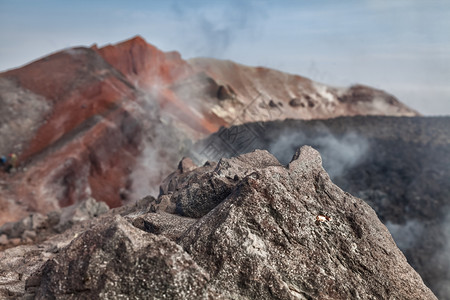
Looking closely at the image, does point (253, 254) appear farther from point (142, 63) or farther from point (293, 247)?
point (142, 63)

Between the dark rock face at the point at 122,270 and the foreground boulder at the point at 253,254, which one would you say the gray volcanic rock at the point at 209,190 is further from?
the dark rock face at the point at 122,270

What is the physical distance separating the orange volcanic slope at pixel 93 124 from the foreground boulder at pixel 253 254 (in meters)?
19.4

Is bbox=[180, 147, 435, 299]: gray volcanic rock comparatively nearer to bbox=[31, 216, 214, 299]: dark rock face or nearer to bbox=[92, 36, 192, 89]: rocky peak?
bbox=[31, 216, 214, 299]: dark rock face

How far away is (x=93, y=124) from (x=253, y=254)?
25337 mm

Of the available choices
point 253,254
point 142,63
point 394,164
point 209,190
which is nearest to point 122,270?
point 253,254

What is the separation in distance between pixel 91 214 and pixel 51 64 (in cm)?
2112

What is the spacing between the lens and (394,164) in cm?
2938

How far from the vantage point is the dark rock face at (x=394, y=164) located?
20562 mm

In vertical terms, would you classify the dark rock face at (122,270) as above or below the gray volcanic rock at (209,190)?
below

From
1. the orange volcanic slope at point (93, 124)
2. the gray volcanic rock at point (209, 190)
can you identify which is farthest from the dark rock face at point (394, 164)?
the gray volcanic rock at point (209, 190)

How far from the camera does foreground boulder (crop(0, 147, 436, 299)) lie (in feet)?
21.1

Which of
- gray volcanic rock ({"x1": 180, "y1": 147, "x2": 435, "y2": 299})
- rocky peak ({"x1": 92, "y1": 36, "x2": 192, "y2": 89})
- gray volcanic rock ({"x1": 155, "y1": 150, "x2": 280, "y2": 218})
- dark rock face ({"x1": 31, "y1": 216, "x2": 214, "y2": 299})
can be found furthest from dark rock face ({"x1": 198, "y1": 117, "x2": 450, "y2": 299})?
rocky peak ({"x1": 92, "y1": 36, "x2": 192, "y2": 89})

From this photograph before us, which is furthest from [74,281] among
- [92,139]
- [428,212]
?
[92,139]

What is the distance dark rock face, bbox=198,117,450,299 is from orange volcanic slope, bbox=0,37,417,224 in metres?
5.55
